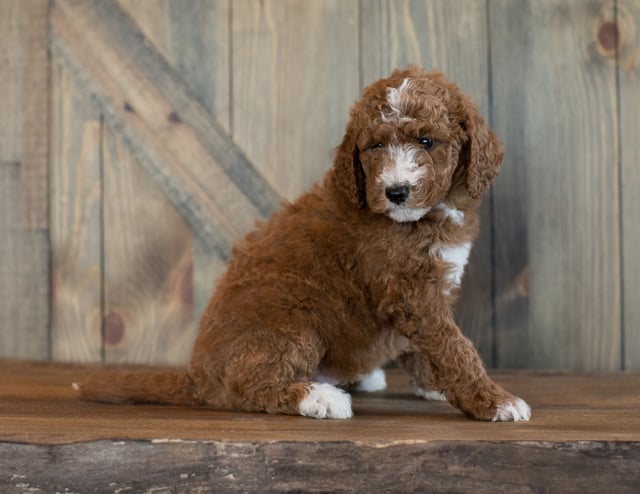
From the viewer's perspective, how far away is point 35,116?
3.83 m

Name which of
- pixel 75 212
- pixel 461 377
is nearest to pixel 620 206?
pixel 461 377

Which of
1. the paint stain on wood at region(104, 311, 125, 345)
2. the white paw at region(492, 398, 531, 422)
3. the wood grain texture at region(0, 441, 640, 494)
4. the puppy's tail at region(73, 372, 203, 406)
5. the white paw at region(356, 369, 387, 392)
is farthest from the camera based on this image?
the paint stain on wood at region(104, 311, 125, 345)

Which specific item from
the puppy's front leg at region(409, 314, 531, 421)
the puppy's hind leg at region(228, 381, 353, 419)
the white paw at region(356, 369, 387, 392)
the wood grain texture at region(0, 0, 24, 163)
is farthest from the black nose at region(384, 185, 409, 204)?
the wood grain texture at region(0, 0, 24, 163)

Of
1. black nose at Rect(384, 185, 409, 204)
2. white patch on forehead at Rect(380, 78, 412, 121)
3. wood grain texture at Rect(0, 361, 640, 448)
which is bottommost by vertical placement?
wood grain texture at Rect(0, 361, 640, 448)

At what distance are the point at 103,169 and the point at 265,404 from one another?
1708 millimetres

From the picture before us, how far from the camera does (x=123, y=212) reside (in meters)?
3.84

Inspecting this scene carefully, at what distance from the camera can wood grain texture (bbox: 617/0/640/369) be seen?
3.63 meters

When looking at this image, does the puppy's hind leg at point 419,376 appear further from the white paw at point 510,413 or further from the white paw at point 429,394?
the white paw at point 510,413

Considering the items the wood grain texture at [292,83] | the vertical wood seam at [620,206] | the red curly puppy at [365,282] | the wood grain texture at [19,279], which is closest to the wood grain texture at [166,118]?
the wood grain texture at [292,83]

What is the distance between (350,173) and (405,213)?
252 millimetres

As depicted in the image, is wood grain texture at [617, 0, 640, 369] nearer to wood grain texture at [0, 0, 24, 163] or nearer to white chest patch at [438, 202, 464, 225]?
white chest patch at [438, 202, 464, 225]

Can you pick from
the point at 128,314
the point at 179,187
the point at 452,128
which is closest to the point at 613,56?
the point at 452,128

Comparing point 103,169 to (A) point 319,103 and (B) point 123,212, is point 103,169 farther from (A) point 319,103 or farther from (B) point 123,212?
(A) point 319,103

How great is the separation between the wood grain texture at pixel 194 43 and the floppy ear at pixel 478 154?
1.46m
